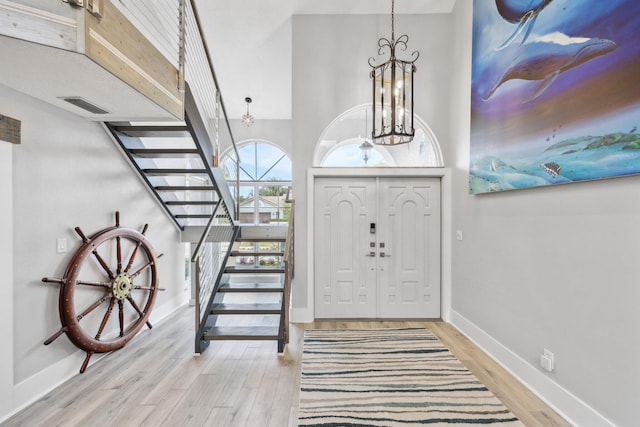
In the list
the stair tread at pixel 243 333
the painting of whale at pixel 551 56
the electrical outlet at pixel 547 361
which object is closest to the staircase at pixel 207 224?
the stair tread at pixel 243 333

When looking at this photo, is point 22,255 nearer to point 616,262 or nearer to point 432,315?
point 616,262

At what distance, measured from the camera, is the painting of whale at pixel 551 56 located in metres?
2.06

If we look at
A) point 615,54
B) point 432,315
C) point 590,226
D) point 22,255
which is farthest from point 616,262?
point 22,255

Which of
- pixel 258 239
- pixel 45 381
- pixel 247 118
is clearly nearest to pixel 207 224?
pixel 258 239

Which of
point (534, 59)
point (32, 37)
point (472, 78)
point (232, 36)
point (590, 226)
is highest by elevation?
point (232, 36)

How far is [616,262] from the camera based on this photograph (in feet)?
6.37

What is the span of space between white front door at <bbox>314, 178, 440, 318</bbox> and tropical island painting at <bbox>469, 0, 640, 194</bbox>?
1.11 meters

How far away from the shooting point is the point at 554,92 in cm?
236

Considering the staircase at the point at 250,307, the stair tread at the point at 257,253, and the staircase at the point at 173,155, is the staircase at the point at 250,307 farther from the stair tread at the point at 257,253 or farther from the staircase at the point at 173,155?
the staircase at the point at 173,155

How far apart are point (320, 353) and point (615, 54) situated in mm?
3285

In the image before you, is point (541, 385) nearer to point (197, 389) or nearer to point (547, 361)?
point (547, 361)

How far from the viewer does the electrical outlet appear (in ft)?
7.99

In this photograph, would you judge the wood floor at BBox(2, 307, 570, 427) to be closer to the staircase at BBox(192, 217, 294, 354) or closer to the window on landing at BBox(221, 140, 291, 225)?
the staircase at BBox(192, 217, 294, 354)

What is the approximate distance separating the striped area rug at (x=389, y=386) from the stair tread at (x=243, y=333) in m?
0.40
